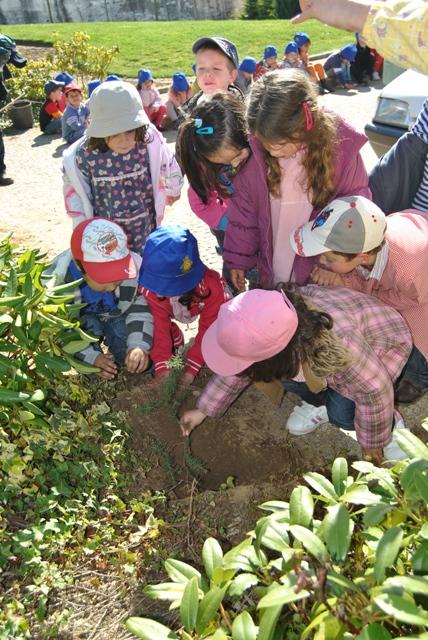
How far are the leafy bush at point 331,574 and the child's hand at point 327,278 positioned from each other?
4.43 feet

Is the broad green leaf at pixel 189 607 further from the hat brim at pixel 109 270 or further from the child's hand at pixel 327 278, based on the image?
the hat brim at pixel 109 270

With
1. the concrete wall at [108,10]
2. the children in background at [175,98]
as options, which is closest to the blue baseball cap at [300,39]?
the children in background at [175,98]

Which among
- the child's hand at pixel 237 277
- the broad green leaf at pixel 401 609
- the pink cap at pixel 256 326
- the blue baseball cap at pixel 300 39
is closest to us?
the broad green leaf at pixel 401 609

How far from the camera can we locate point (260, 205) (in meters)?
2.87

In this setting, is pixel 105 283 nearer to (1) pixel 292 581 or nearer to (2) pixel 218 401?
(2) pixel 218 401

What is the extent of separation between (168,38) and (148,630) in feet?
54.9

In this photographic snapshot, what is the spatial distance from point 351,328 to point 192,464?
932 mm

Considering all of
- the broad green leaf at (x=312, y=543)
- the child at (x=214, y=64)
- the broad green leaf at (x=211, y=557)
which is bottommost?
the broad green leaf at (x=211, y=557)

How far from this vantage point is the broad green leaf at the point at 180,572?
53.9 inches

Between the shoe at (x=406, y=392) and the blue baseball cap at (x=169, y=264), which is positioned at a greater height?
the blue baseball cap at (x=169, y=264)

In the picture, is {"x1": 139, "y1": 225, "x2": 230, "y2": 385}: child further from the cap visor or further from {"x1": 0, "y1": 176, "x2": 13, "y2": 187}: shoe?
{"x1": 0, "y1": 176, "x2": 13, "y2": 187}: shoe

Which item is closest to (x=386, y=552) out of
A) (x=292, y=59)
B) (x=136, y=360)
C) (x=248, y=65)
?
(x=136, y=360)

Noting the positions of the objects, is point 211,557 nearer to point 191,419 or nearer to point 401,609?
point 401,609

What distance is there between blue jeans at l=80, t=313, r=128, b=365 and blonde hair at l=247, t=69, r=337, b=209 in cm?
127
